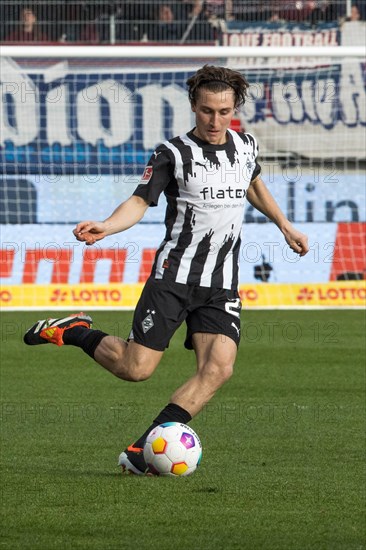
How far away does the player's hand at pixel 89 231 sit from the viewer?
5.34 m

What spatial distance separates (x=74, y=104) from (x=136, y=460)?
40.2ft

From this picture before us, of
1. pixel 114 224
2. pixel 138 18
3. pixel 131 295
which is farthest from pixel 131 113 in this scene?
pixel 114 224

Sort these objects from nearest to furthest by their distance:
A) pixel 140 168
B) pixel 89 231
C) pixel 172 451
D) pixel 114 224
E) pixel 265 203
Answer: pixel 89 231 < pixel 114 224 < pixel 172 451 < pixel 265 203 < pixel 140 168

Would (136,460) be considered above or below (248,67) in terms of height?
below

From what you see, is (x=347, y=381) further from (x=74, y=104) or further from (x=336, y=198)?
(x=74, y=104)

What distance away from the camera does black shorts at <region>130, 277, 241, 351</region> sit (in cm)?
594

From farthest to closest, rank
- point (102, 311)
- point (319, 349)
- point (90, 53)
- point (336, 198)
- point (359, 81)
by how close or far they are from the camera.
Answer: point (359, 81) < point (336, 198) < point (102, 311) < point (90, 53) < point (319, 349)

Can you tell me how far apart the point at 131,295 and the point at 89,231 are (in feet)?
33.2

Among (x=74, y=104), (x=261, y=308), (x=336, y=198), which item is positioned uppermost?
(x=74, y=104)

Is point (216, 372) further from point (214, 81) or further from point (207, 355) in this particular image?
point (214, 81)

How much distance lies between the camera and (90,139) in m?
17.5

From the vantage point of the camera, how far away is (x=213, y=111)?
5.79 metres

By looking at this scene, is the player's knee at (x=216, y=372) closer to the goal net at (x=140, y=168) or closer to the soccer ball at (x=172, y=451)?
the soccer ball at (x=172, y=451)

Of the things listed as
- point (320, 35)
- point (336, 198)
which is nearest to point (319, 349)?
point (336, 198)
